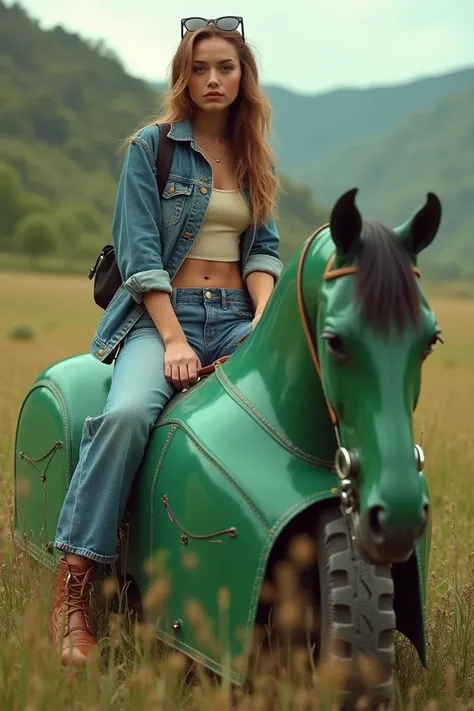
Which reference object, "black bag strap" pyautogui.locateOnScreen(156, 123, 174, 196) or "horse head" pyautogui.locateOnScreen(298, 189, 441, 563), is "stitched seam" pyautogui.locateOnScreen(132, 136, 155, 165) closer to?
"black bag strap" pyautogui.locateOnScreen(156, 123, 174, 196)

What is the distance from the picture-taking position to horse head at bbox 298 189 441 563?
129 inches

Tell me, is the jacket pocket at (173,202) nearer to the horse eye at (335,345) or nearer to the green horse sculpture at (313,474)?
the green horse sculpture at (313,474)

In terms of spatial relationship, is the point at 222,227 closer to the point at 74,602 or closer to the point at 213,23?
the point at 213,23

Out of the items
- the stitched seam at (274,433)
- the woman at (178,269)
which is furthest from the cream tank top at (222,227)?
the stitched seam at (274,433)

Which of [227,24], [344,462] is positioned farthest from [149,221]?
[344,462]

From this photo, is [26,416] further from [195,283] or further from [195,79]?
[195,79]

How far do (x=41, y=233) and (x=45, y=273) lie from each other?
3539 cm

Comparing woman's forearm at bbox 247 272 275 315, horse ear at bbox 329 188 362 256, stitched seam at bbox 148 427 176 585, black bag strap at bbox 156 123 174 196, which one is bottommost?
stitched seam at bbox 148 427 176 585

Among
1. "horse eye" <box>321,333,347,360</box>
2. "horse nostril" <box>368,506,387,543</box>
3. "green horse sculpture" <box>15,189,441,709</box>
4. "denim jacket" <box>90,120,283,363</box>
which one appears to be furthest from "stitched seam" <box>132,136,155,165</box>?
"horse nostril" <box>368,506,387,543</box>

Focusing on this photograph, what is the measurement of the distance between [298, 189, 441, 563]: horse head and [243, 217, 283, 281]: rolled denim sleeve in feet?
5.49

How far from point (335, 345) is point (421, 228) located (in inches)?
19.2

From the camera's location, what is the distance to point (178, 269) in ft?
16.6

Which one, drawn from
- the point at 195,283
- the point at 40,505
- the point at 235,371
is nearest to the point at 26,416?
the point at 40,505

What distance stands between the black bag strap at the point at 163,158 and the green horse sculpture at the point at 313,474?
972 mm
